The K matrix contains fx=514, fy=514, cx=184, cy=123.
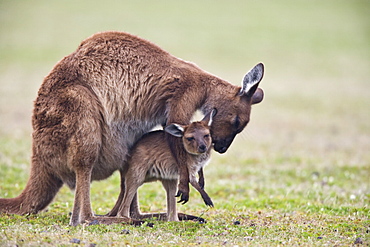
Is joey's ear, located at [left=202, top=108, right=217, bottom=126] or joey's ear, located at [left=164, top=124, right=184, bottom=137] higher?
joey's ear, located at [left=202, top=108, right=217, bottom=126]

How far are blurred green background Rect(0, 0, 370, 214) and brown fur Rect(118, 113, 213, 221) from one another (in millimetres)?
2277

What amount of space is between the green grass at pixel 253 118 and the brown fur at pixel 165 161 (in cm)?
56

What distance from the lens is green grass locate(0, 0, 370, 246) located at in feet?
20.2

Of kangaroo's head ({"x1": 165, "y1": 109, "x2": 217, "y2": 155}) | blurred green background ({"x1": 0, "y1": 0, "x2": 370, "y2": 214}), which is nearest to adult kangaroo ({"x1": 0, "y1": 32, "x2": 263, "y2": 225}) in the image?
kangaroo's head ({"x1": 165, "y1": 109, "x2": 217, "y2": 155})

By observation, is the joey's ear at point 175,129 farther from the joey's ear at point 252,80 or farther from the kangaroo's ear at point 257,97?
the kangaroo's ear at point 257,97

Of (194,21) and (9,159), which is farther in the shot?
(194,21)

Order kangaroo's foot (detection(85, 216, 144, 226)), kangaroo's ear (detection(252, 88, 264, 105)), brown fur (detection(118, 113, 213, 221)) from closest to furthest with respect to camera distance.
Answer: kangaroo's foot (detection(85, 216, 144, 226)) → brown fur (detection(118, 113, 213, 221)) → kangaroo's ear (detection(252, 88, 264, 105))

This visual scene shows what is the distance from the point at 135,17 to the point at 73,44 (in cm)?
1007

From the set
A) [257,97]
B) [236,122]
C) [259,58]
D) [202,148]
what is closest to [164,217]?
[202,148]

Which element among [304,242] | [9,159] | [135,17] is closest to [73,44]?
[135,17]

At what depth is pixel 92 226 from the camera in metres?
6.13

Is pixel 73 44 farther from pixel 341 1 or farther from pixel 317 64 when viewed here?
pixel 341 1

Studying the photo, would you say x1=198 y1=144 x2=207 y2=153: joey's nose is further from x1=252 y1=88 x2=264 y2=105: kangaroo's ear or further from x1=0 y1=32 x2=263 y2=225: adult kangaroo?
x1=252 y1=88 x2=264 y2=105: kangaroo's ear

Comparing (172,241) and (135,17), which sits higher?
(135,17)
